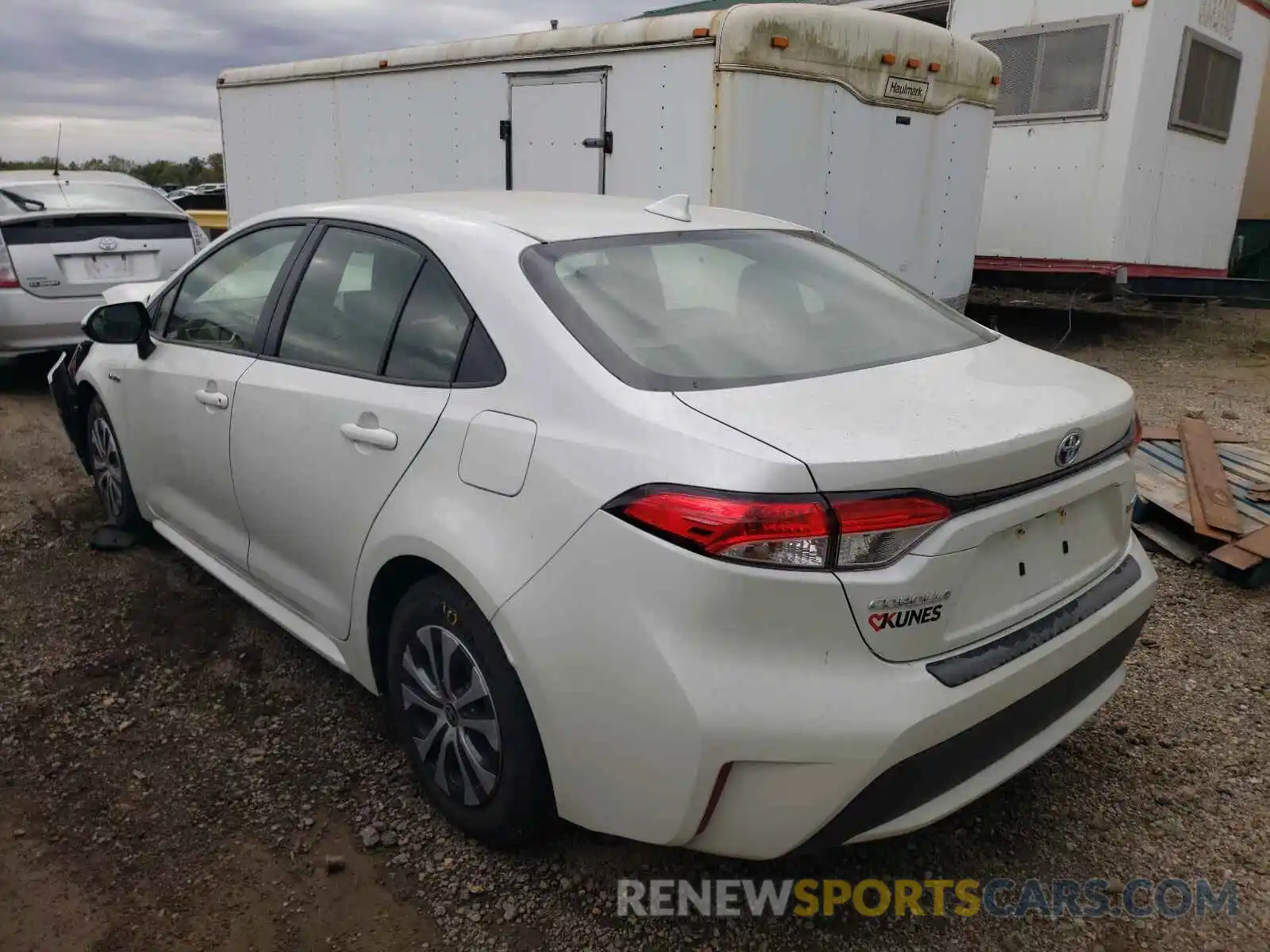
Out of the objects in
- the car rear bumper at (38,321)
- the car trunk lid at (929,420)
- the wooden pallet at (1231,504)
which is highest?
the car trunk lid at (929,420)

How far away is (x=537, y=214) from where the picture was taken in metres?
2.89

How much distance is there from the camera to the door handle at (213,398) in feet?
10.8

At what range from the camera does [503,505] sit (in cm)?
225

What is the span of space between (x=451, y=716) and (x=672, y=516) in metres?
0.93

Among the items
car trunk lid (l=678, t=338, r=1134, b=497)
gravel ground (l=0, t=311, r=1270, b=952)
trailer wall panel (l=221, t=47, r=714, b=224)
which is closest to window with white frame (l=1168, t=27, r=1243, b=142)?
trailer wall panel (l=221, t=47, r=714, b=224)

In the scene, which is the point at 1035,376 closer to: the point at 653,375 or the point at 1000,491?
the point at 1000,491

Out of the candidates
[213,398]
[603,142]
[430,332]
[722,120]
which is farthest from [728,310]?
[603,142]

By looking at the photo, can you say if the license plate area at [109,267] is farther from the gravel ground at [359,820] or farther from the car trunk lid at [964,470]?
the car trunk lid at [964,470]

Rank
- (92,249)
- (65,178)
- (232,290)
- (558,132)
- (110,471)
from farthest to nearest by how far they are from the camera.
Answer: (65,178) → (92,249) → (558,132) → (110,471) → (232,290)

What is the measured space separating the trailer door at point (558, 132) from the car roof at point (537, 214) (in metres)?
3.23

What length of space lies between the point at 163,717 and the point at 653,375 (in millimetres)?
2052

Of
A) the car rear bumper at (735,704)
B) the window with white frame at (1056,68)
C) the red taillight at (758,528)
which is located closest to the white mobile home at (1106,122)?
the window with white frame at (1056,68)

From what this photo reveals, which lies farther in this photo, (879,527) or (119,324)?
(119,324)

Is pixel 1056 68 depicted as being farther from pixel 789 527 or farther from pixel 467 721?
pixel 467 721
